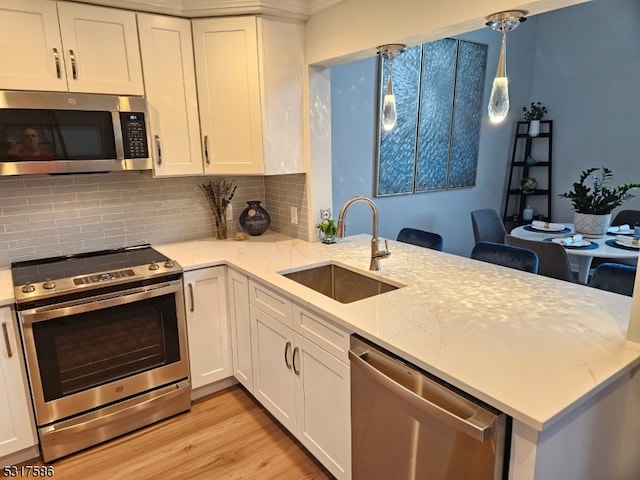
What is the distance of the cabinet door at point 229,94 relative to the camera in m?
2.46

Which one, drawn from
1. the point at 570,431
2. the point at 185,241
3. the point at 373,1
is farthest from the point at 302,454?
the point at 373,1

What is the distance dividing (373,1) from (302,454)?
2299 millimetres

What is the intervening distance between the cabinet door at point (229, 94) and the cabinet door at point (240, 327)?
2.30 ft

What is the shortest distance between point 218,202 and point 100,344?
1.20 m

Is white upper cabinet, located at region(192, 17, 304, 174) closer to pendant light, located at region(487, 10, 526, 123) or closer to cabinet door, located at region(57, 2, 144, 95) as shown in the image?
cabinet door, located at region(57, 2, 144, 95)

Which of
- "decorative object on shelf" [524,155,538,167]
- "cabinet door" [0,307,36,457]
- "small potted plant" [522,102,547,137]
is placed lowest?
"cabinet door" [0,307,36,457]

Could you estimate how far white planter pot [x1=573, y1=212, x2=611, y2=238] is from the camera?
339 cm

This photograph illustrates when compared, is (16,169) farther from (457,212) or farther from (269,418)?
(457,212)

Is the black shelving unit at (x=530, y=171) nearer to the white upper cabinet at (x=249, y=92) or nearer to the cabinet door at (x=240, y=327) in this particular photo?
the white upper cabinet at (x=249, y=92)

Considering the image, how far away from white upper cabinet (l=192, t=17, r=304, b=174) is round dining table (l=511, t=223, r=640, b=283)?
2191mm

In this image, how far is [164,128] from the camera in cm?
249

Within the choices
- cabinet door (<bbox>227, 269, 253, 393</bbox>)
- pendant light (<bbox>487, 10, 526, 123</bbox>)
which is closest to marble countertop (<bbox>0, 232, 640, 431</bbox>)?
cabinet door (<bbox>227, 269, 253, 393</bbox>)

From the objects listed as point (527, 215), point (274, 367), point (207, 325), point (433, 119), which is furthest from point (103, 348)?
point (527, 215)

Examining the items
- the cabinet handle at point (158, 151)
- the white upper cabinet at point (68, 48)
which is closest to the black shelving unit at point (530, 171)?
the cabinet handle at point (158, 151)
